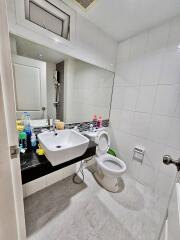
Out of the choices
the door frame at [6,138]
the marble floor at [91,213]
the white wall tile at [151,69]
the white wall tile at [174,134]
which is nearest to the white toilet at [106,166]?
the marble floor at [91,213]

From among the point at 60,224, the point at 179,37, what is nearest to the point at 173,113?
the point at 179,37

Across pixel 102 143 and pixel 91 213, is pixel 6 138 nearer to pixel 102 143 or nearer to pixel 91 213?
pixel 91 213

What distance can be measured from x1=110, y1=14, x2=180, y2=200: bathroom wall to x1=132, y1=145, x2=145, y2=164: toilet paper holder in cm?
6

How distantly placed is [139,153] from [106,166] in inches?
23.8

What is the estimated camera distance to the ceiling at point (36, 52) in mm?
1115

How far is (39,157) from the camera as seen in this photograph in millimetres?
1024

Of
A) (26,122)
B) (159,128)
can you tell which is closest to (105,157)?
(159,128)

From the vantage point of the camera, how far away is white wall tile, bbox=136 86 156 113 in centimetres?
159

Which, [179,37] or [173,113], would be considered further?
[173,113]

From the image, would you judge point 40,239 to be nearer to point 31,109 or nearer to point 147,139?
point 31,109

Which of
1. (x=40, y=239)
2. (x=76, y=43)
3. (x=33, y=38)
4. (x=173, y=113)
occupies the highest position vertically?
(x=76, y=43)

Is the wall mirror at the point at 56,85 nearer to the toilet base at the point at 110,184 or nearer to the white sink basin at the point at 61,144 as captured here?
the white sink basin at the point at 61,144

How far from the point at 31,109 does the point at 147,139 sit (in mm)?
1682

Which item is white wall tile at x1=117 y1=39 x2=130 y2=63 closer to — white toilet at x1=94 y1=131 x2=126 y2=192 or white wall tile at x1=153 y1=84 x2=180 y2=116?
white wall tile at x1=153 y1=84 x2=180 y2=116
